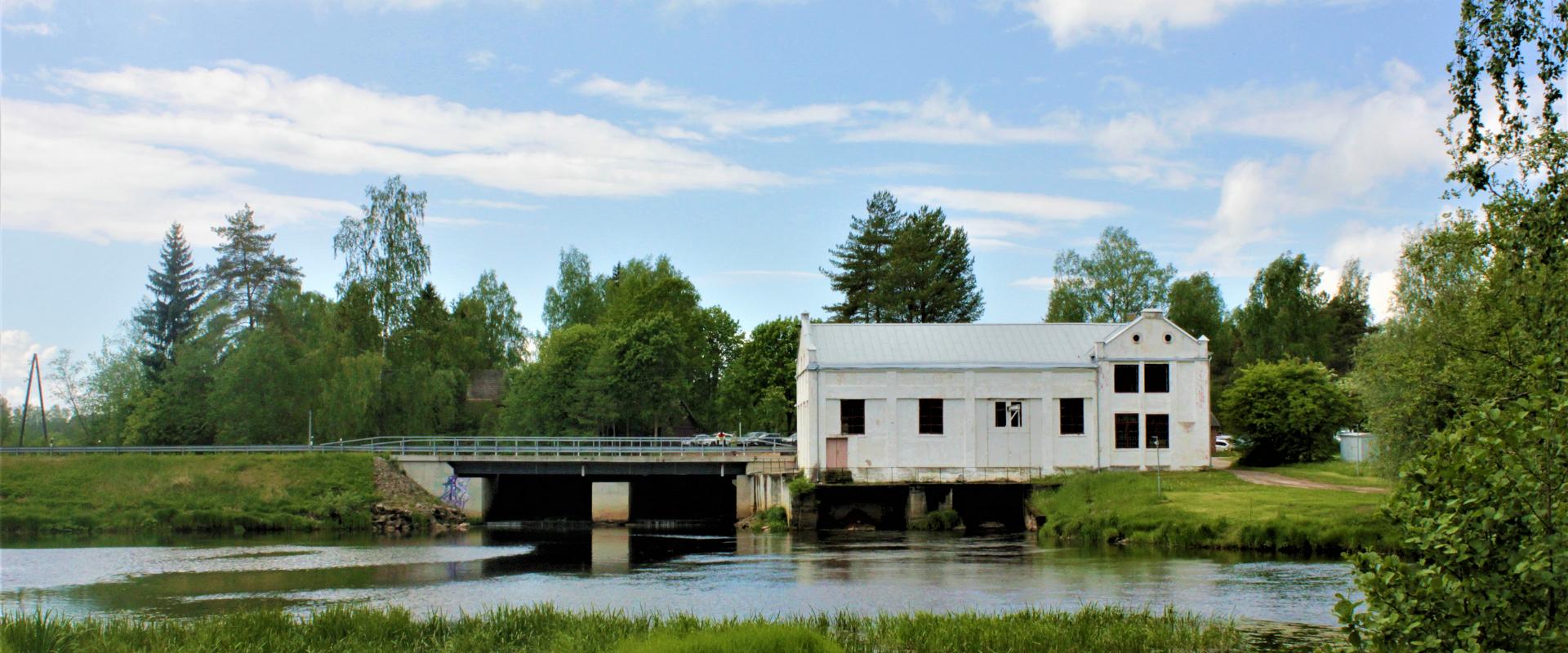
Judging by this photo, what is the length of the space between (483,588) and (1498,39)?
23.7 m

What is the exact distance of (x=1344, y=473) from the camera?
163 feet

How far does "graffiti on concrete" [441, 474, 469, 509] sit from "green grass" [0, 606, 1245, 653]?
37.4 m

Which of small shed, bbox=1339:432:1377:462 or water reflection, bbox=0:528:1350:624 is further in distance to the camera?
small shed, bbox=1339:432:1377:462

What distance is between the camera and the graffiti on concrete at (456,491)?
59.5 metres

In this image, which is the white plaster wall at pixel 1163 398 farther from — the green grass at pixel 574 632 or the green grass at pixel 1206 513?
the green grass at pixel 574 632

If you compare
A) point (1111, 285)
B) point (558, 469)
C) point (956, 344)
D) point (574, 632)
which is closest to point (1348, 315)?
point (1111, 285)

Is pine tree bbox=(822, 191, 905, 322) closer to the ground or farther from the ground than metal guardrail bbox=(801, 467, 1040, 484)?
farther from the ground

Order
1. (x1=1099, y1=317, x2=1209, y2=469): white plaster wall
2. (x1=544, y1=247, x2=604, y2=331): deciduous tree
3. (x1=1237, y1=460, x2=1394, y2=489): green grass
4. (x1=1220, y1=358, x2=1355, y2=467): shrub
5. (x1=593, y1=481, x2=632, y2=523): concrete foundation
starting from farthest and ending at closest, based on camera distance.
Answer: (x1=544, y1=247, x2=604, y2=331): deciduous tree → (x1=593, y1=481, x2=632, y2=523): concrete foundation → (x1=1220, y1=358, x2=1355, y2=467): shrub → (x1=1099, y1=317, x2=1209, y2=469): white plaster wall → (x1=1237, y1=460, x2=1394, y2=489): green grass

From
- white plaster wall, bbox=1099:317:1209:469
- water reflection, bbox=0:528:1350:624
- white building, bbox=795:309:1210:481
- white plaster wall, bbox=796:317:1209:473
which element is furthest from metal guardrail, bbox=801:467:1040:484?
water reflection, bbox=0:528:1350:624

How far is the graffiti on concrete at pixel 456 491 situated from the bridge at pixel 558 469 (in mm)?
38

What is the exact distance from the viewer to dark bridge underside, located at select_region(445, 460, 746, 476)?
58500 mm

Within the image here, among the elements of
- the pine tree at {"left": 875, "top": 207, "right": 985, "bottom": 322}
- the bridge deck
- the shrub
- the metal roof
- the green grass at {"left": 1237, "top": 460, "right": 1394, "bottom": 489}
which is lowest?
the green grass at {"left": 1237, "top": 460, "right": 1394, "bottom": 489}

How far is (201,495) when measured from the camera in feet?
183

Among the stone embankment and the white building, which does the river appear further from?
the stone embankment
